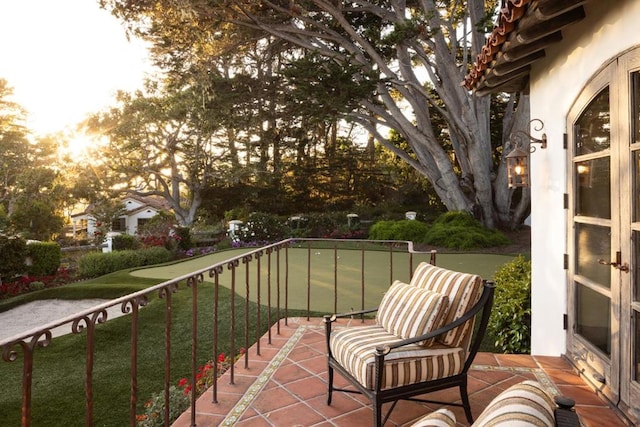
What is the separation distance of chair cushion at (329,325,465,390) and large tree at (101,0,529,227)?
24.0ft

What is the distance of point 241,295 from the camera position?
770cm

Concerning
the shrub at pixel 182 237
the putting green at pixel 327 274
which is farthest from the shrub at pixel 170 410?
the shrub at pixel 182 237

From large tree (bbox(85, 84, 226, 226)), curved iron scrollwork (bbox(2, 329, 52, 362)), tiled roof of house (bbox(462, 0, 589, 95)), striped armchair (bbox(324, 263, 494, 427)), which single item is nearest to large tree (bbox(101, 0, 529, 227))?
tiled roof of house (bbox(462, 0, 589, 95))

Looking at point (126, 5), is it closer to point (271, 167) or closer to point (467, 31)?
point (467, 31)

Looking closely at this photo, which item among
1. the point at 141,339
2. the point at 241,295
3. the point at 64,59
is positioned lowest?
the point at 141,339

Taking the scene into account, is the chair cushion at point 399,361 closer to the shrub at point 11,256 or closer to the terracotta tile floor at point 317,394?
the terracotta tile floor at point 317,394

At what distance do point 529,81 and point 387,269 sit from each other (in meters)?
5.13

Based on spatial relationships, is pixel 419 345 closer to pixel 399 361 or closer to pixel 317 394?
pixel 399 361

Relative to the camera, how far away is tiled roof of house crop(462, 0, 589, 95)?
2.69m

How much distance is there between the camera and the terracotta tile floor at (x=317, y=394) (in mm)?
2783

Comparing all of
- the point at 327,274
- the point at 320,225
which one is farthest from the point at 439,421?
the point at 320,225

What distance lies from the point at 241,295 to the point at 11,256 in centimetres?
693

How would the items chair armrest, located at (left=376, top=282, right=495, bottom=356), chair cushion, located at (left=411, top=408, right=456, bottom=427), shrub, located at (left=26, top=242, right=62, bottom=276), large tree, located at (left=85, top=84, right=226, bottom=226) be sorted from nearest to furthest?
→ 1. chair cushion, located at (left=411, top=408, right=456, bottom=427)
2. chair armrest, located at (left=376, top=282, right=495, bottom=356)
3. shrub, located at (left=26, top=242, right=62, bottom=276)
4. large tree, located at (left=85, top=84, right=226, bottom=226)

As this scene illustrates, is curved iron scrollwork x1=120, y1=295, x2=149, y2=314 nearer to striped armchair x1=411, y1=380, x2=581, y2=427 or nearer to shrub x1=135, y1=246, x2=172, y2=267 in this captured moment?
striped armchair x1=411, y1=380, x2=581, y2=427
